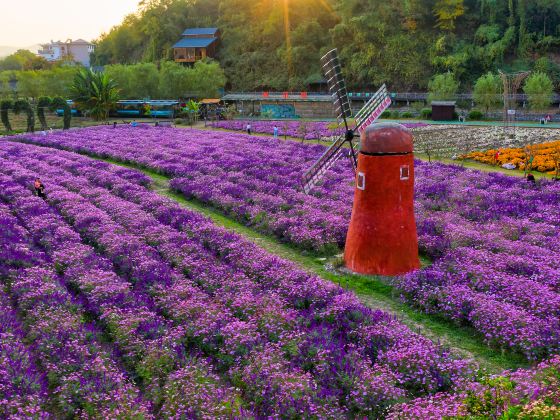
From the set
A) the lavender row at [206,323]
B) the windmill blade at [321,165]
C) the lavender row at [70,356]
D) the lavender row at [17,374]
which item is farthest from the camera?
the windmill blade at [321,165]

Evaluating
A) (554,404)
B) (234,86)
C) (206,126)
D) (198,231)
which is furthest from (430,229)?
(234,86)

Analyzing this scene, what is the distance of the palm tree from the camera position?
2822 inches

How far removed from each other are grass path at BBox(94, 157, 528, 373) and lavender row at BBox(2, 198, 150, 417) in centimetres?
734

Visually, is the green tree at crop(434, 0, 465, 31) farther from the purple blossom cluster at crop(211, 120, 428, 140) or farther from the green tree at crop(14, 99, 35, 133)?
the green tree at crop(14, 99, 35, 133)

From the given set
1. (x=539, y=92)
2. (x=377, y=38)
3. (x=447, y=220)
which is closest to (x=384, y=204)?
(x=447, y=220)

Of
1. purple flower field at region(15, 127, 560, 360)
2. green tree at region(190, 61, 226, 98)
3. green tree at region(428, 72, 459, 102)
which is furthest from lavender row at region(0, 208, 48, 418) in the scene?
green tree at region(190, 61, 226, 98)

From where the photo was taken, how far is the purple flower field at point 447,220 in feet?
43.2

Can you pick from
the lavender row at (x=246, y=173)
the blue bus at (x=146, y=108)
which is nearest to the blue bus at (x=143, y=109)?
the blue bus at (x=146, y=108)

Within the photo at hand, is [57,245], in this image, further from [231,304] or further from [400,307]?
[400,307]

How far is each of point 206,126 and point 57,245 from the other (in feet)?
158

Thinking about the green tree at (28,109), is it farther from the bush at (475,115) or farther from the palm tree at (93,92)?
the bush at (475,115)

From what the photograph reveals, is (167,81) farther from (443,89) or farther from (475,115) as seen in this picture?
(475,115)

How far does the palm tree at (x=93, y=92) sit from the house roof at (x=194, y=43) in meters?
35.1

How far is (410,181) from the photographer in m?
16.4
